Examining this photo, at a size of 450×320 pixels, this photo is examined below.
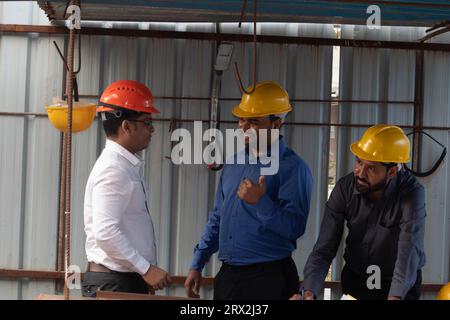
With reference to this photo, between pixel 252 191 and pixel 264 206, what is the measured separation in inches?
11.7

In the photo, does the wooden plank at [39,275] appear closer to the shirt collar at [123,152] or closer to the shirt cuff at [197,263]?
the shirt cuff at [197,263]

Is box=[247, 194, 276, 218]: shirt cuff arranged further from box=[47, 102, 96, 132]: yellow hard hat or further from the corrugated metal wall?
the corrugated metal wall

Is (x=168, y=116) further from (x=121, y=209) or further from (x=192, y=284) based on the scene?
(x=121, y=209)

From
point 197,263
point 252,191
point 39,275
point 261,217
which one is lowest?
point 39,275

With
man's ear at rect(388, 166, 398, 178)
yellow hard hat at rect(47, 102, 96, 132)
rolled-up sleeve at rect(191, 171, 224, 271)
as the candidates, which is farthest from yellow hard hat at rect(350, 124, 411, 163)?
yellow hard hat at rect(47, 102, 96, 132)

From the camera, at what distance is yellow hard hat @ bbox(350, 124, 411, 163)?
4117mm

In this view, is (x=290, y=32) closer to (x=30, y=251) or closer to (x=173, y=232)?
(x=173, y=232)

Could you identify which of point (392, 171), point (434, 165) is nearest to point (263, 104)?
point (392, 171)

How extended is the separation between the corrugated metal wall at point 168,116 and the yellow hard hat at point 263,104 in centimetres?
213

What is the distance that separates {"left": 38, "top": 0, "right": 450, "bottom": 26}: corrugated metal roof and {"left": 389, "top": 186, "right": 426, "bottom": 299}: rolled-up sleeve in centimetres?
211

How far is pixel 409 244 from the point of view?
148 inches

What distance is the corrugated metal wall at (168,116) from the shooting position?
6.59 metres
